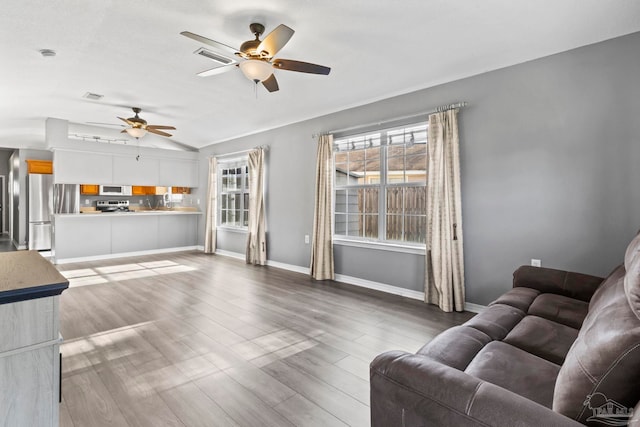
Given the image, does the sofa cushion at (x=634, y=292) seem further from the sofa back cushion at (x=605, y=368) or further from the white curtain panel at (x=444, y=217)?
the white curtain panel at (x=444, y=217)

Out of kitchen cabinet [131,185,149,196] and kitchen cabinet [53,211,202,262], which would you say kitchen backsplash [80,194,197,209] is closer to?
kitchen cabinet [131,185,149,196]

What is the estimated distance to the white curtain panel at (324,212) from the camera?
5012 millimetres

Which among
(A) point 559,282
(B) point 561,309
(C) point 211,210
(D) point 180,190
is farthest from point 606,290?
(D) point 180,190

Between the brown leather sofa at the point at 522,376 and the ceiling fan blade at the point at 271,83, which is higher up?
the ceiling fan blade at the point at 271,83

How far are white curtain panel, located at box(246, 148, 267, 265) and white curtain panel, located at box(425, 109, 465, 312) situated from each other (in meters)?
3.34

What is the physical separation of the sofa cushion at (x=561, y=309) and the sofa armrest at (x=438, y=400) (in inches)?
53.1

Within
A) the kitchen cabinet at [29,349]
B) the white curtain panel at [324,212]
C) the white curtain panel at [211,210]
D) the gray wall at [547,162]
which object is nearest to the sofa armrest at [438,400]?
the kitchen cabinet at [29,349]

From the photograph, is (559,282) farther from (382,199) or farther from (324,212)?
(324,212)

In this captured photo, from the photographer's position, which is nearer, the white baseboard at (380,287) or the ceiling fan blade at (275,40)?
the ceiling fan blade at (275,40)

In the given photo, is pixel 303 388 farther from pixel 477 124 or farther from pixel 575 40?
pixel 575 40

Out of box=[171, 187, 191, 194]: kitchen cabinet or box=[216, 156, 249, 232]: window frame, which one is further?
box=[171, 187, 191, 194]: kitchen cabinet

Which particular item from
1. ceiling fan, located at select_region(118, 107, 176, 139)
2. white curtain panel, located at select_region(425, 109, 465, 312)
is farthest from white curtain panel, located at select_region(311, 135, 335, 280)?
ceiling fan, located at select_region(118, 107, 176, 139)

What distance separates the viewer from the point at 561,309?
7.01ft

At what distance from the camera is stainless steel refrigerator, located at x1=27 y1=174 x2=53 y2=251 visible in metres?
7.61
